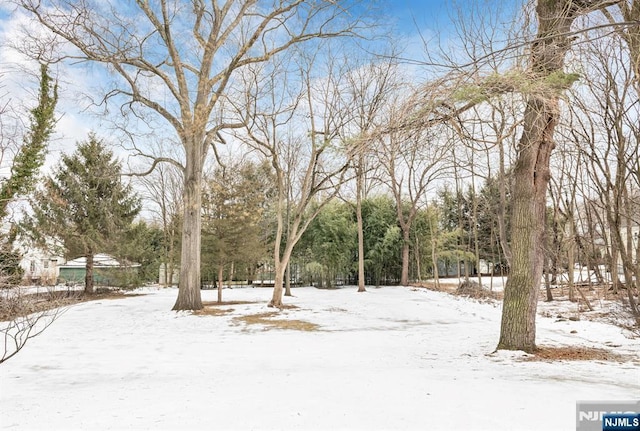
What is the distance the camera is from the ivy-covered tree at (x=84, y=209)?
17656mm

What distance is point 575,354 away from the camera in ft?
18.5

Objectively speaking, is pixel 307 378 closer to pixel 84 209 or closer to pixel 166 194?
pixel 84 209

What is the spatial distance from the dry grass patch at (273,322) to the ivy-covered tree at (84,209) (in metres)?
10.3

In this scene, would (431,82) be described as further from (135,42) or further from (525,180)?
(135,42)

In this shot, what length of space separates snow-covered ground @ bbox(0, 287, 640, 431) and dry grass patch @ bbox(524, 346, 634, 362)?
198mm

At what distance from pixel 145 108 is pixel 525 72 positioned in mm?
12322

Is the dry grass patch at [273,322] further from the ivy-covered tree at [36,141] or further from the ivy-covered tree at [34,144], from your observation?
the ivy-covered tree at [36,141]

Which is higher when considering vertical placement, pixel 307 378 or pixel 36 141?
pixel 36 141

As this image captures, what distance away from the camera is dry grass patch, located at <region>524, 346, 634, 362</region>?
5.30 m

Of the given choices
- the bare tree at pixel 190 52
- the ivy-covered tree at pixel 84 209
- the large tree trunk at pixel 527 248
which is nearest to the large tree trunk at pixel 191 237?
the bare tree at pixel 190 52

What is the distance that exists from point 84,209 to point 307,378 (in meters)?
17.8

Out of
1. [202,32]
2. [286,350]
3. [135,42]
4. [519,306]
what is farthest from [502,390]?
[202,32]

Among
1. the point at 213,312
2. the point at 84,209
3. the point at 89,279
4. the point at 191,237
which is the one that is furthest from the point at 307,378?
the point at 89,279

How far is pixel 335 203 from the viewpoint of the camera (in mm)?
23109
